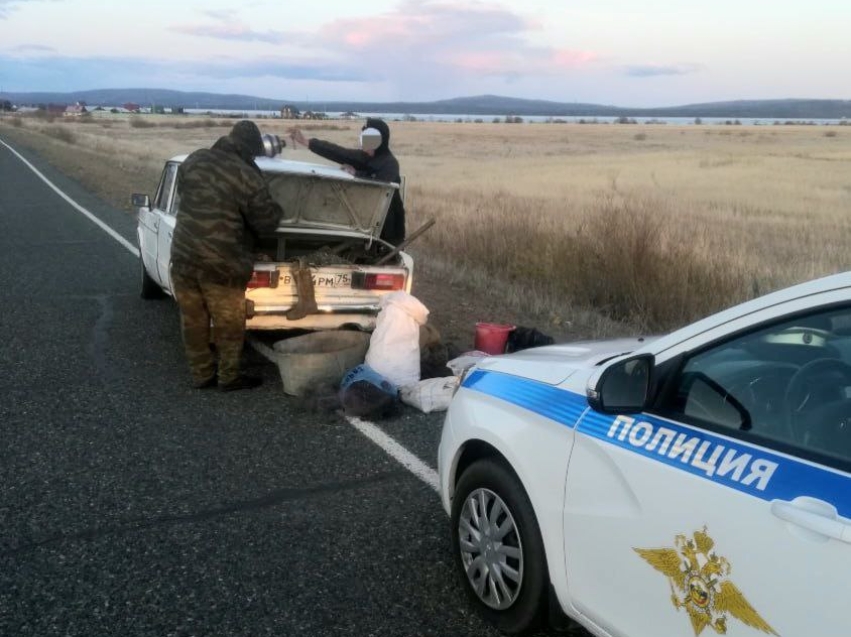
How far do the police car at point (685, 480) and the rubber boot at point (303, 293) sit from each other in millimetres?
3585

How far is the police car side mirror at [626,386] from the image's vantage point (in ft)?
8.84

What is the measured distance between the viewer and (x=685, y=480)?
2.49 m

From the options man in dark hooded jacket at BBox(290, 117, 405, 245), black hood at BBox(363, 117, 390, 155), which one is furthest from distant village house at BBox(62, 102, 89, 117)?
man in dark hooded jacket at BBox(290, 117, 405, 245)

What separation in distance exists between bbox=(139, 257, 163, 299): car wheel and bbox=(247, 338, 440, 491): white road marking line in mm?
4279

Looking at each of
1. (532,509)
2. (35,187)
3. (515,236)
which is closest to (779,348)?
(532,509)

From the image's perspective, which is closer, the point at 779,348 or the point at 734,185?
the point at 779,348

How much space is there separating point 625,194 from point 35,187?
1576cm

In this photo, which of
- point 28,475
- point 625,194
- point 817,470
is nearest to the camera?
point 817,470

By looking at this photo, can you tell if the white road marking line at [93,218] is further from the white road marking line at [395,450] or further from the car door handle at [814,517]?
the car door handle at [814,517]

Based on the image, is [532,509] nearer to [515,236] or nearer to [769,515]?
[769,515]

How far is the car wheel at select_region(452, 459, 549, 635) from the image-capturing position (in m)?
3.22

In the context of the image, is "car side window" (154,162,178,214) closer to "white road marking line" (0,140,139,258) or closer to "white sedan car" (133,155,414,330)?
"white sedan car" (133,155,414,330)

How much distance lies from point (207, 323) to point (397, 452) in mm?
2070

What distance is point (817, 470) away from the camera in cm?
220
